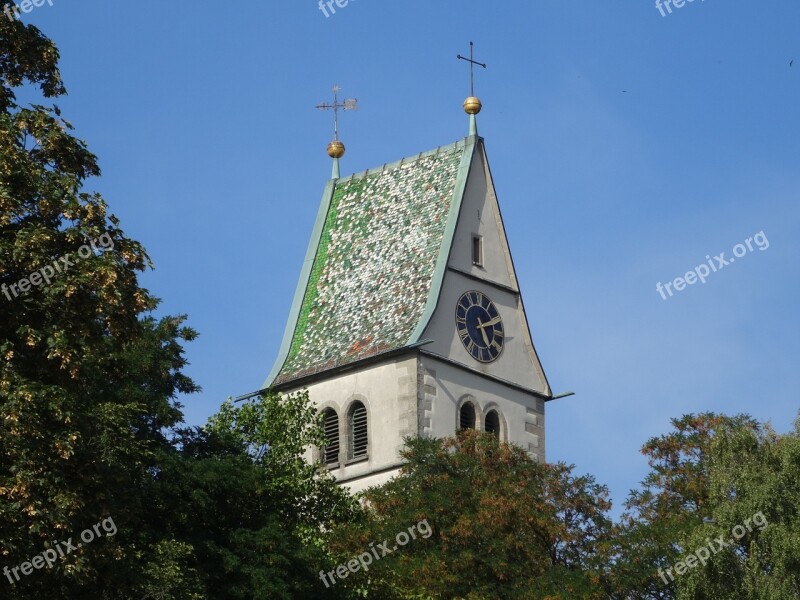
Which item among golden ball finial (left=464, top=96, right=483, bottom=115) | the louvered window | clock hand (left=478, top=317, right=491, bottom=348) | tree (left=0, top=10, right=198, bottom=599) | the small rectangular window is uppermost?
golden ball finial (left=464, top=96, right=483, bottom=115)

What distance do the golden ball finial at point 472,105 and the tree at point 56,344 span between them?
3422 cm

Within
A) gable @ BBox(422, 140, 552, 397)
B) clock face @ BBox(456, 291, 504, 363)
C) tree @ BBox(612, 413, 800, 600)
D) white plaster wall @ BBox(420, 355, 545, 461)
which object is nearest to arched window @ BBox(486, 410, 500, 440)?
white plaster wall @ BBox(420, 355, 545, 461)

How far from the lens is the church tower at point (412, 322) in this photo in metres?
61.6

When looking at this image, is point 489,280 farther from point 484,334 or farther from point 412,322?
point 412,322

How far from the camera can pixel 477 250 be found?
6469cm

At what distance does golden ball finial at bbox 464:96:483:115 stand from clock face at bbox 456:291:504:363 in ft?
18.5

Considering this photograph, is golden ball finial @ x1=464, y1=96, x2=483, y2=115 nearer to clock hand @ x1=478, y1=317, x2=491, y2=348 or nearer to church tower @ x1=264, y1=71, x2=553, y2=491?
church tower @ x1=264, y1=71, x2=553, y2=491

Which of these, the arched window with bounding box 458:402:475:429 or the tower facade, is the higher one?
the tower facade

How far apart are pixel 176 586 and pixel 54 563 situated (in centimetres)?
846

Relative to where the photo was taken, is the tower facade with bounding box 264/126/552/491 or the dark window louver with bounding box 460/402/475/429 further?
the dark window louver with bounding box 460/402/475/429

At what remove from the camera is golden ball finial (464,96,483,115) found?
6594cm

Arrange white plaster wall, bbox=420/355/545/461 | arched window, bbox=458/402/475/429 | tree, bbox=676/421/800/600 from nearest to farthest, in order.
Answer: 1. tree, bbox=676/421/800/600
2. white plaster wall, bbox=420/355/545/461
3. arched window, bbox=458/402/475/429

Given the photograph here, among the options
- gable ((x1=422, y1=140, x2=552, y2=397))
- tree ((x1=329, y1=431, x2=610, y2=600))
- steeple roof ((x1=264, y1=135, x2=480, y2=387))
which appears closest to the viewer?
tree ((x1=329, y1=431, x2=610, y2=600))

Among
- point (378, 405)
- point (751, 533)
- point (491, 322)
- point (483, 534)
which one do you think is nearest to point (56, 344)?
point (751, 533)
